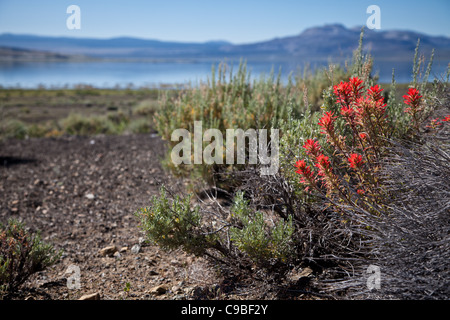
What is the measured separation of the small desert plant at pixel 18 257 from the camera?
9.24 feet

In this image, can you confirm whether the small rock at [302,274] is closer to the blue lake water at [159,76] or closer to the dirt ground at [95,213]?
the dirt ground at [95,213]

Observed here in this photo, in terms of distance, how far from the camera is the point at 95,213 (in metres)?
4.54

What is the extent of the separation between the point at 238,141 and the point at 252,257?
161cm

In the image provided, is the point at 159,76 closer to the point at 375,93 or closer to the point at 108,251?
the point at 108,251

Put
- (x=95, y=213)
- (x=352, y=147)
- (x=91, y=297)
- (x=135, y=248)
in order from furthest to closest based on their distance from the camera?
(x=95, y=213) → (x=135, y=248) → (x=91, y=297) → (x=352, y=147)

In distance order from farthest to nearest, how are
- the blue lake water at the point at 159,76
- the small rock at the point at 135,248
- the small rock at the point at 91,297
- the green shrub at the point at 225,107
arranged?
the blue lake water at the point at 159,76 < the green shrub at the point at 225,107 < the small rock at the point at 135,248 < the small rock at the point at 91,297

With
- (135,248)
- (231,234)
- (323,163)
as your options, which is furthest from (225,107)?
(323,163)

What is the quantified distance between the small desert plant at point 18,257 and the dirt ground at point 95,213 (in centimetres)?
12

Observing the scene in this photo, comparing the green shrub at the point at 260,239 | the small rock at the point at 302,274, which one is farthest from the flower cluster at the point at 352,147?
the small rock at the point at 302,274

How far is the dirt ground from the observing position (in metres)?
2.82

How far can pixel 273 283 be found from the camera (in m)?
2.36

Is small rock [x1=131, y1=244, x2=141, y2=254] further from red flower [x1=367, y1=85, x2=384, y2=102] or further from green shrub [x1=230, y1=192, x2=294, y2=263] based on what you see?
red flower [x1=367, y1=85, x2=384, y2=102]

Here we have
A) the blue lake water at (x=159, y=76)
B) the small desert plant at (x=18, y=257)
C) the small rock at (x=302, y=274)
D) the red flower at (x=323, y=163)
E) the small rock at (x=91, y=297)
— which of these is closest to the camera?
the red flower at (x=323, y=163)

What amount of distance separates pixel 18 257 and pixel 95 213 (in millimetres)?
1633
